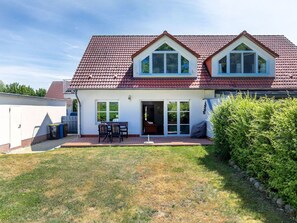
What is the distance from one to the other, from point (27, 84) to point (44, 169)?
5144cm

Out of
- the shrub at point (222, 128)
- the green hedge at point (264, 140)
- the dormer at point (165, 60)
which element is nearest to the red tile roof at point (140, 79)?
the dormer at point (165, 60)

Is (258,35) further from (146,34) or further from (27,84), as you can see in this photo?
(27,84)

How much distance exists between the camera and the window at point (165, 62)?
20.1 meters

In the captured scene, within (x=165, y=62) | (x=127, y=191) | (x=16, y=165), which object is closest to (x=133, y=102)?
(x=165, y=62)

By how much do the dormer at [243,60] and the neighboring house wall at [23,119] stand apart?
45.6 feet

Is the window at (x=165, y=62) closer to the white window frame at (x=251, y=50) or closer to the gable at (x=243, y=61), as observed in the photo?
the white window frame at (x=251, y=50)

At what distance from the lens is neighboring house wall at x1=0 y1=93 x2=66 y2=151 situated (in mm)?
15312

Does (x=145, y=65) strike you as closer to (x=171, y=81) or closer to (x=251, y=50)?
(x=171, y=81)

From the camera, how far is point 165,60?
20.2m

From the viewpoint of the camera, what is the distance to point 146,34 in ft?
82.9

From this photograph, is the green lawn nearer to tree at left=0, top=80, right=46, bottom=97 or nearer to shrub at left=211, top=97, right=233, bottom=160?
shrub at left=211, top=97, right=233, bottom=160

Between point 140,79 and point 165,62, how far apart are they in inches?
95.3

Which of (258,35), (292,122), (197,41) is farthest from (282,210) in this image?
(258,35)

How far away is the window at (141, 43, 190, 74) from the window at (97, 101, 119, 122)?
3.50 m
